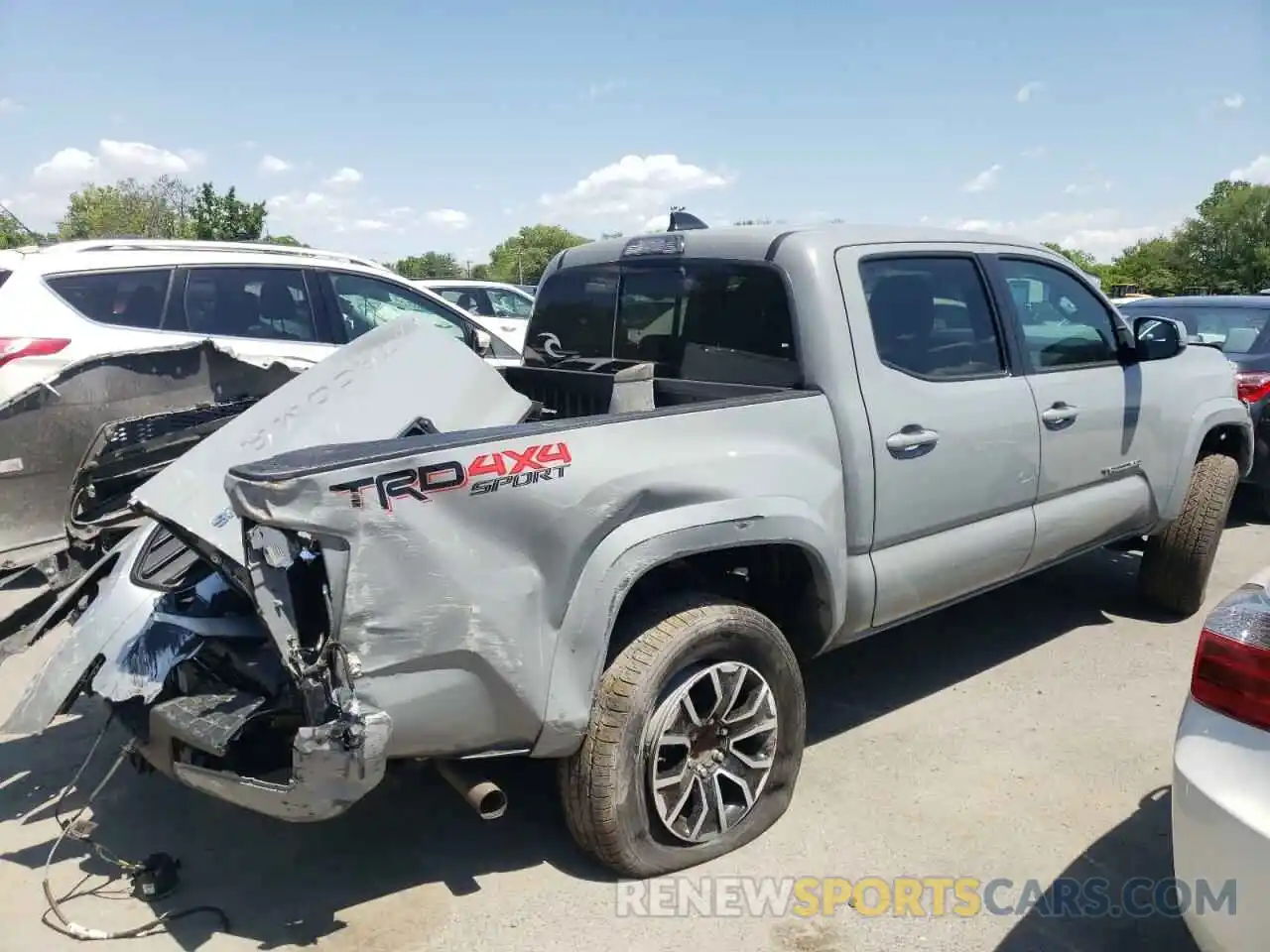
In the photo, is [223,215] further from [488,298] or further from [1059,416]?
[1059,416]

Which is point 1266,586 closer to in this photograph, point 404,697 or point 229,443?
point 404,697

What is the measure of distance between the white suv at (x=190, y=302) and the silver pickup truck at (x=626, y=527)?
2.88m

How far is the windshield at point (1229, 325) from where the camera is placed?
282 inches

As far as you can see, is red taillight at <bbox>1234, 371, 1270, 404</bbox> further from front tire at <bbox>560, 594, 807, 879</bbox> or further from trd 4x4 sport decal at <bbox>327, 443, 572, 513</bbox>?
trd 4x4 sport decal at <bbox>327, 443, 572, 513</bbox>

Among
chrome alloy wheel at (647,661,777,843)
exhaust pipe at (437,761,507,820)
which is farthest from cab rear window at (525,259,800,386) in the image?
exhaust pipe at (437,761,507,820)

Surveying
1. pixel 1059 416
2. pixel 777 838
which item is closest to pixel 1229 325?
pixel 1059 416

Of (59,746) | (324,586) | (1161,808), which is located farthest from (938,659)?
(59,746)

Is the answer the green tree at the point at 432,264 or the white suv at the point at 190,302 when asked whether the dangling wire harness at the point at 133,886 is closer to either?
the white suv at the point at 190,302

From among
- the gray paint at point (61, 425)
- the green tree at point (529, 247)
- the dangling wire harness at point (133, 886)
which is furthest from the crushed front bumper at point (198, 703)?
the green tree at point (529, 247)

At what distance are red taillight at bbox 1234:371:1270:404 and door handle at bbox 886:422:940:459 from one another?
4.56 metres

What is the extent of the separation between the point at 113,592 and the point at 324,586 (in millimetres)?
1193

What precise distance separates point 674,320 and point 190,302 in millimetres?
3950

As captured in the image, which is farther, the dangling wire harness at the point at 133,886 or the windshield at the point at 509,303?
the windshield at the point at 509,303

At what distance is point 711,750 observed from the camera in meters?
2.95
